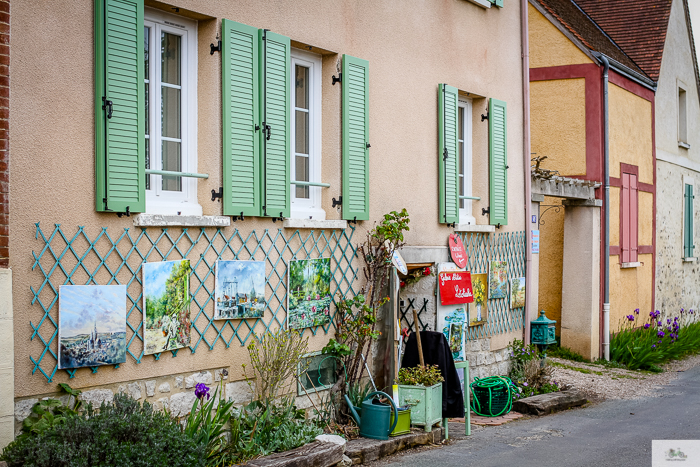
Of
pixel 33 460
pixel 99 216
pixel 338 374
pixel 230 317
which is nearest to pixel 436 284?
pixel 338 374

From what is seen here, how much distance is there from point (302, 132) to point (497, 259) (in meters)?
3.93

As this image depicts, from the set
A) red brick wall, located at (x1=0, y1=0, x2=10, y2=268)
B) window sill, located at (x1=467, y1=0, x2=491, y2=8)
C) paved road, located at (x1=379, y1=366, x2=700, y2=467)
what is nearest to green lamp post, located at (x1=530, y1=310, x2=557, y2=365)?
paved road, located at (x1=379, y1=366, x2=700, y2=467)

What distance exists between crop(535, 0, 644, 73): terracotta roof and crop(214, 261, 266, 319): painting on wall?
10.7 m

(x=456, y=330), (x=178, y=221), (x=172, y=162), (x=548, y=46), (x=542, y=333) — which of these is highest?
(x=548, y=46)

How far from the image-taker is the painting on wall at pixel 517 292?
34.3ft

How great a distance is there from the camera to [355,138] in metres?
7.56

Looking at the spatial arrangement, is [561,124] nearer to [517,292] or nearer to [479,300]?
[517,292]

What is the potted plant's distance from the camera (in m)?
7.34

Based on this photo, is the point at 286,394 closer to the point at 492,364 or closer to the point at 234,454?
the point at 234,454

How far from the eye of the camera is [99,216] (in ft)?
17.3

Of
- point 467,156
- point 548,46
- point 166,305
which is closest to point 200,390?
point 166,305

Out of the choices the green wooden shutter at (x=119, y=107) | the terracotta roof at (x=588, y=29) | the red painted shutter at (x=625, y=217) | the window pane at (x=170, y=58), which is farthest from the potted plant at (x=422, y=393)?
the terracotta roof at (x=588, y=29)

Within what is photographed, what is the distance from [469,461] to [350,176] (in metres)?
2.97

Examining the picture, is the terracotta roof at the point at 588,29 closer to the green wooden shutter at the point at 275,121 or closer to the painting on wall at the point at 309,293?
the green wooden shutter at the point at 275,121
